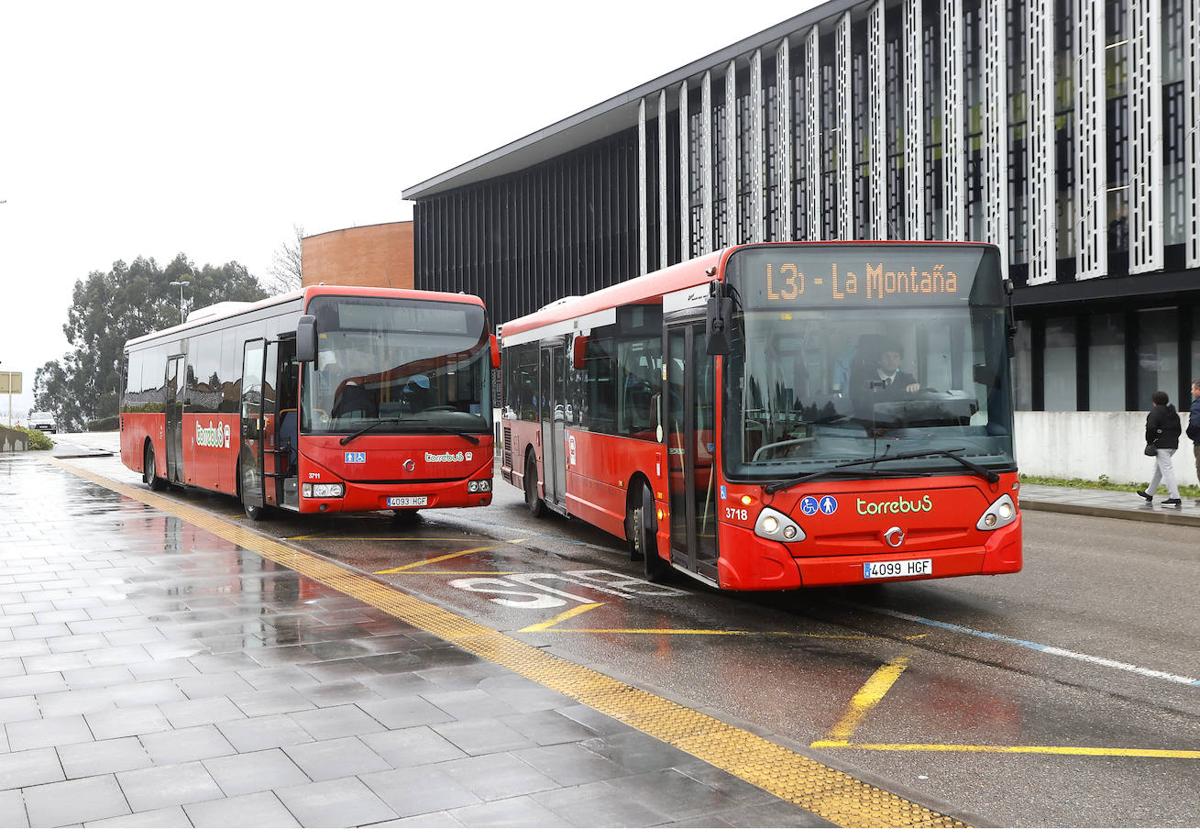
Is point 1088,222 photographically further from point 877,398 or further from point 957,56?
point 877,398

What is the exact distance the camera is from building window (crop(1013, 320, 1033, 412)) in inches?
1062

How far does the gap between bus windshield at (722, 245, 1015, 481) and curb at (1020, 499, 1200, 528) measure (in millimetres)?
8838

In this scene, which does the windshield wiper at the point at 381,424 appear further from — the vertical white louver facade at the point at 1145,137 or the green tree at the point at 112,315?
the green tree at the point at 112,315

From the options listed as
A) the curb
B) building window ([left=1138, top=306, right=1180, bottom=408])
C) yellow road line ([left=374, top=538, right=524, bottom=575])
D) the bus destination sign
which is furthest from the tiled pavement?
building window ([left=1138, top=306, right=1180, bottom=408])

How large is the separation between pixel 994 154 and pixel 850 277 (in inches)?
758

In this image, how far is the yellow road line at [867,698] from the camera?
583cm

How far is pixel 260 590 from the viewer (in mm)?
9852

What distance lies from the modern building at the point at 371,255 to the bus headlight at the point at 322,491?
4898cm

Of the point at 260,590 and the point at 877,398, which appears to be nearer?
the point at 877,398

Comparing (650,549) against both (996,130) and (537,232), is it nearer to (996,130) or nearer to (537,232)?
(996,130)

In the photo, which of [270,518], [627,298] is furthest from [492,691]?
[270,518]

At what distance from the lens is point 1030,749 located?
5488 mm

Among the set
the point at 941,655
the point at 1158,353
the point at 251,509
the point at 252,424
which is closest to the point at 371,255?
the point at 1158,353

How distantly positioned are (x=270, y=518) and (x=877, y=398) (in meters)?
10.9
